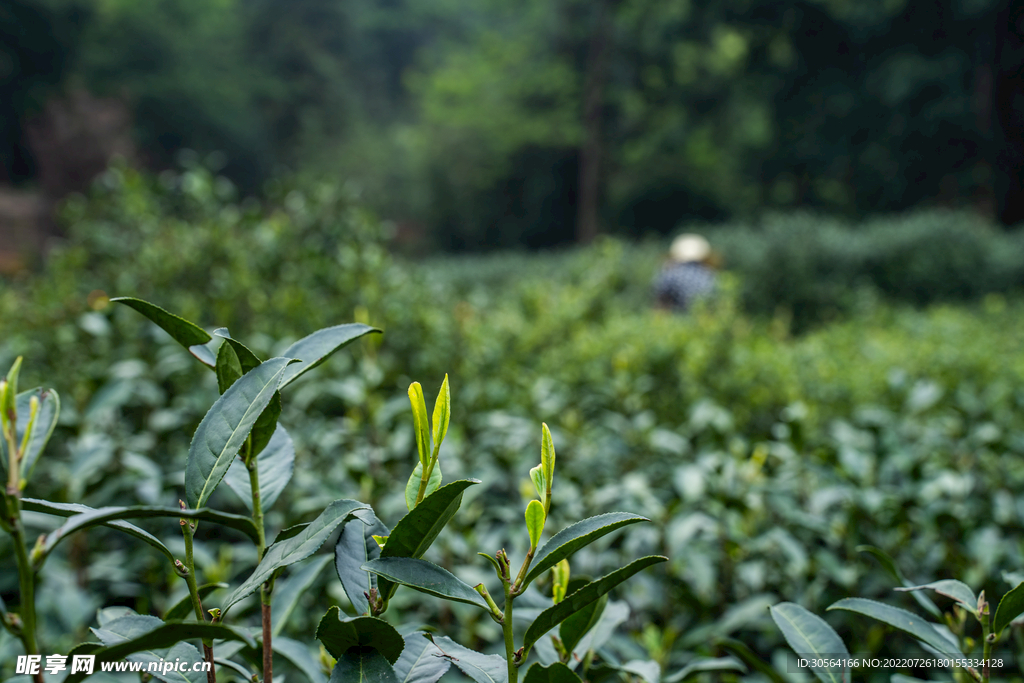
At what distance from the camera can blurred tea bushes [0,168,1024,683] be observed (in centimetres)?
176

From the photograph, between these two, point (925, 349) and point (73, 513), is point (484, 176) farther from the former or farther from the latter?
point (73, 513)

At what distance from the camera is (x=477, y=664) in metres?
0.65

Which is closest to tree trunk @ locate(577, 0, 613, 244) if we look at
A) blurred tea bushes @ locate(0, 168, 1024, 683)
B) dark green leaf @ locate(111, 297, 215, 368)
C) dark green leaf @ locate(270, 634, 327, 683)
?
blurred tea bushes @ locate(0, 168, 1024, 683)

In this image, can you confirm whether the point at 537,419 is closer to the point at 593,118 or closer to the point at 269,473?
the point at 269,473

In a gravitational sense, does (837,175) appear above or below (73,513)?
below

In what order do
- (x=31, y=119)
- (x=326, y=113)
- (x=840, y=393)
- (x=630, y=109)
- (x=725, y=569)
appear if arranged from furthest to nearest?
(x=326, y=113) < (x=630, y=109) < (x=31, y=119) < (x=840, y=393) < (x=725, y=569)

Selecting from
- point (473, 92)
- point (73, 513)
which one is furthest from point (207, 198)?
point (473, 92)

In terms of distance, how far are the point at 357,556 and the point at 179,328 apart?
0.96 ft

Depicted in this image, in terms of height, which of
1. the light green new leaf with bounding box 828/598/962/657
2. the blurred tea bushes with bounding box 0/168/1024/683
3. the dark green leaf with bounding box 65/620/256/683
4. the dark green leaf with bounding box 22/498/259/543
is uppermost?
the dark green leaf with bounding box 22/498/259/543

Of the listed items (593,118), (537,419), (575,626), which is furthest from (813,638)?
(593,118)

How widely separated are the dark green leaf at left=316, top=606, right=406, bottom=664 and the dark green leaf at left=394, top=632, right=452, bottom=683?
0.02 m

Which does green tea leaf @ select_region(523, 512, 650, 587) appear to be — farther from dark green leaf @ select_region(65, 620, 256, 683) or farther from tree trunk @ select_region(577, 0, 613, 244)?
tree trunk @ select_region(577, 0, 613, 244)

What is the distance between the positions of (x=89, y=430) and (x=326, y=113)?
118 feet

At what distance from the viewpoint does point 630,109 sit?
2478 cm
